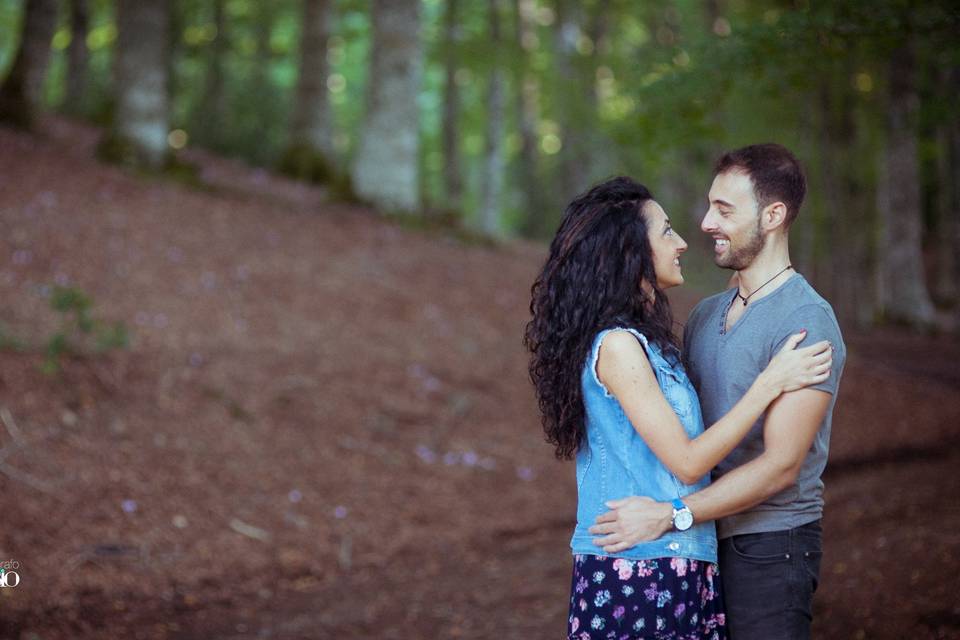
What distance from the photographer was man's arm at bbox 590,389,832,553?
2.61 metres

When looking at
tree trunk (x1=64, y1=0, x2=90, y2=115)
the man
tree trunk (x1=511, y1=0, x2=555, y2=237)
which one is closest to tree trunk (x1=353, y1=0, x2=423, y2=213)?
tree trunk (x1=64, y1=0, x2=90, y2=115)

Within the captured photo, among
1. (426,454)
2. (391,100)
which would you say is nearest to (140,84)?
(391,100)

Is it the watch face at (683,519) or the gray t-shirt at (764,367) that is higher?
the gray t-shirt at (764,367)

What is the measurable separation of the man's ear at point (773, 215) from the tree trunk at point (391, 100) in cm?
1076

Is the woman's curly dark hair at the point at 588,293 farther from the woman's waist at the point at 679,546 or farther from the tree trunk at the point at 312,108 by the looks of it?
the tree trunk at the point at 312,108

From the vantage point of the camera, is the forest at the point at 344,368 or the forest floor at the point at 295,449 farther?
the forest at the point at 344,368

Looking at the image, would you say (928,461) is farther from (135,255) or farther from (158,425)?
(135,255)

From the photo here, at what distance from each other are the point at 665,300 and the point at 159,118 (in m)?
10.9

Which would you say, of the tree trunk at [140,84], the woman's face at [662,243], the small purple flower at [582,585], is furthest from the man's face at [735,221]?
the tree trunk at [140,84]

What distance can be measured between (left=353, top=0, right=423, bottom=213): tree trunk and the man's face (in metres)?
10.7

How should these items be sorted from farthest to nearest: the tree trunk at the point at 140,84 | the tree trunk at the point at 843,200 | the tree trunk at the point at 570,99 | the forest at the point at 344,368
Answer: the tree trunk at the point at 570,99 < the tree trunk at the point at 843,200 < the tree trunk at the point at 140,84 < the forest at the point at 344,368

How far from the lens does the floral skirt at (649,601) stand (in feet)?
8.82

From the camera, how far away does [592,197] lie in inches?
112

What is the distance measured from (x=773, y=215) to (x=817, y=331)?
40 cm
